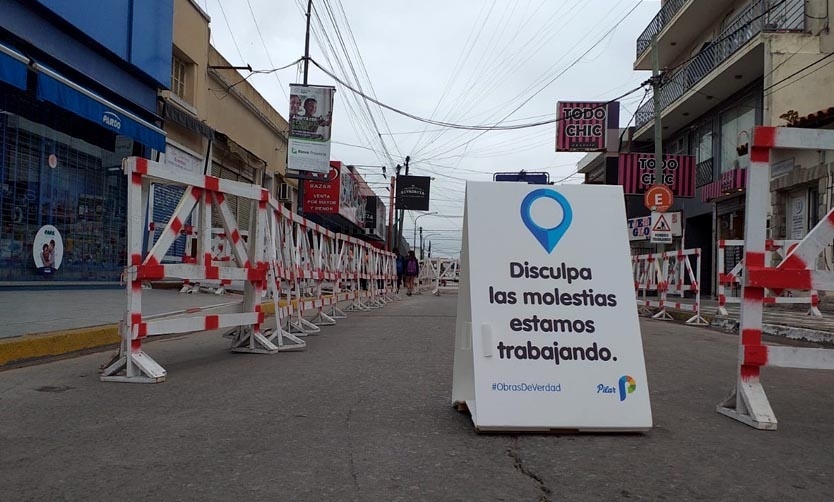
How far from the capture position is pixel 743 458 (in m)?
3.53

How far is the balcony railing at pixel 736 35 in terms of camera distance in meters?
19.8

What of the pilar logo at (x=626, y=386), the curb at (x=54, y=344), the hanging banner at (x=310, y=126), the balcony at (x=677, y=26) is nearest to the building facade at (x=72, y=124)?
the hanging banner at (x=310, y=126)

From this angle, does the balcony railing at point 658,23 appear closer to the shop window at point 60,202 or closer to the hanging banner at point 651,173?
the hanging banner at point 651,173

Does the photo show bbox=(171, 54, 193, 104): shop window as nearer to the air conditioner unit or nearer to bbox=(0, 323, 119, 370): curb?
the air conditioner unit

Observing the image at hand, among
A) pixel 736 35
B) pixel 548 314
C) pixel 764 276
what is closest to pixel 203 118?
pixel 736 35

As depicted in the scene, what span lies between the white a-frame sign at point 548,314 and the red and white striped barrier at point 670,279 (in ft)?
31.4

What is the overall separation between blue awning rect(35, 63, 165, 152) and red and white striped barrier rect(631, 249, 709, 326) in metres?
10.1

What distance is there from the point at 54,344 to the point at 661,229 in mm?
14256

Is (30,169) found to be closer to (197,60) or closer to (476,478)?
(197,60)

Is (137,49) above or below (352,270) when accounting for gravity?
above

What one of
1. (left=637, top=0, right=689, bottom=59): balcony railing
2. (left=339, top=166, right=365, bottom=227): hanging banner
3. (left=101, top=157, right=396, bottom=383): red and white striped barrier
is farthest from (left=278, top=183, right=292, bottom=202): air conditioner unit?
(left=101, top=157, right=396, bottom=383): red and white striped barrier

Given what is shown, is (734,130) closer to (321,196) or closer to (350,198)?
(321,196)

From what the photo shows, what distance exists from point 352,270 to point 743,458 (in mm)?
11594

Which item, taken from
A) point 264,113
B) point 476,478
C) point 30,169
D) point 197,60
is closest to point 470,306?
point 476,478
